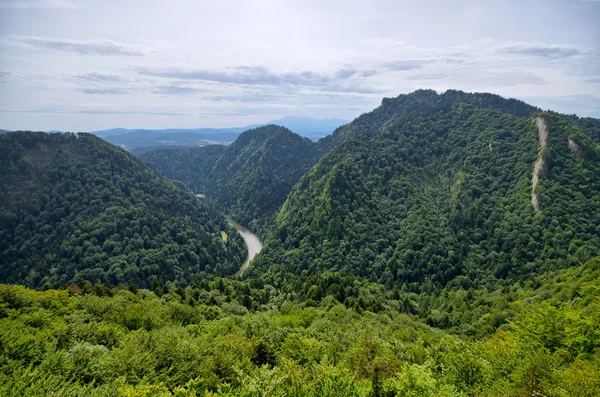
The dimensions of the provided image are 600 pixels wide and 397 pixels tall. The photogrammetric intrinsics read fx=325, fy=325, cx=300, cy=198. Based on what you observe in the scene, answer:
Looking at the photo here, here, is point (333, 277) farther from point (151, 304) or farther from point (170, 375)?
point (170, 375)

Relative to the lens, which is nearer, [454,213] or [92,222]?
[92,222]

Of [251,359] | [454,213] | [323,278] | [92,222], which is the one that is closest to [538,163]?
[454,213]

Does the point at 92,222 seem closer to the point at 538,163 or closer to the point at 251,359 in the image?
the point at 251,359

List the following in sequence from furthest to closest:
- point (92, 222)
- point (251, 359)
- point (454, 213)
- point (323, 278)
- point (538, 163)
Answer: point (454, 213)
point (538, 163)
point (92, 222)
point (323, 278)
point (251, 359)

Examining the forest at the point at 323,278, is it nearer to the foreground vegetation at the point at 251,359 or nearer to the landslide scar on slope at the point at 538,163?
the foreground vegetation at the point at 251,359

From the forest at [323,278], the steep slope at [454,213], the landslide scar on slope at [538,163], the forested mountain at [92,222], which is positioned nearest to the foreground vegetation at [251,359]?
the forest at [323,278]

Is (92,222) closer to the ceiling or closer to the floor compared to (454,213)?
closer to the ceiling
